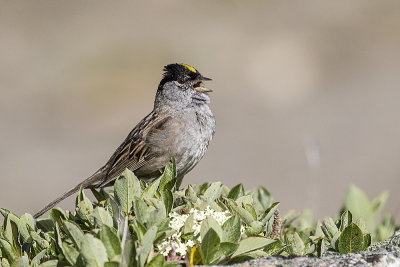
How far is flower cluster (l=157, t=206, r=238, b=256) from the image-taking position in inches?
107

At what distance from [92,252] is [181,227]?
0.52 m

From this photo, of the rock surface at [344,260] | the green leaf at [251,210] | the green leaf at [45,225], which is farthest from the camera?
the green leaf at [45,225]

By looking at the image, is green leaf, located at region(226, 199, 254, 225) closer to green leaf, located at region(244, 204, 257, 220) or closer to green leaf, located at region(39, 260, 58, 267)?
green leaf, located at region(244, 204, 257, 220)

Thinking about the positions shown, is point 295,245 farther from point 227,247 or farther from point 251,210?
point 227,247

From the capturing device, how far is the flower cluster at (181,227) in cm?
272

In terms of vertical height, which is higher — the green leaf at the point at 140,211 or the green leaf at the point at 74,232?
the green leaf at the point at 140,211

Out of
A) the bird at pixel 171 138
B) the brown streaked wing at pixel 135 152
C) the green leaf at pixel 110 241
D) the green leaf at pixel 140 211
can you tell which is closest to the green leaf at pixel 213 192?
the green leaf at pixel 140 211

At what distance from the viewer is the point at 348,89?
10.9 meters

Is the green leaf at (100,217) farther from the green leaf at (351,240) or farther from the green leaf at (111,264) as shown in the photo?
the green leaf at (351,240)

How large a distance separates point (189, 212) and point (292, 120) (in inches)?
281

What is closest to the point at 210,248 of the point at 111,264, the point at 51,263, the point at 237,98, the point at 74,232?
the point at 111,264

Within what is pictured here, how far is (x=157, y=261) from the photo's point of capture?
2479 millimetres

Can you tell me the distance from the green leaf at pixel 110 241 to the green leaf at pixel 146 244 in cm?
10

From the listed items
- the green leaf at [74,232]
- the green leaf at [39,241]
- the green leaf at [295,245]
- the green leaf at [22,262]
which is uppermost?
the green leaf at [74,232]
